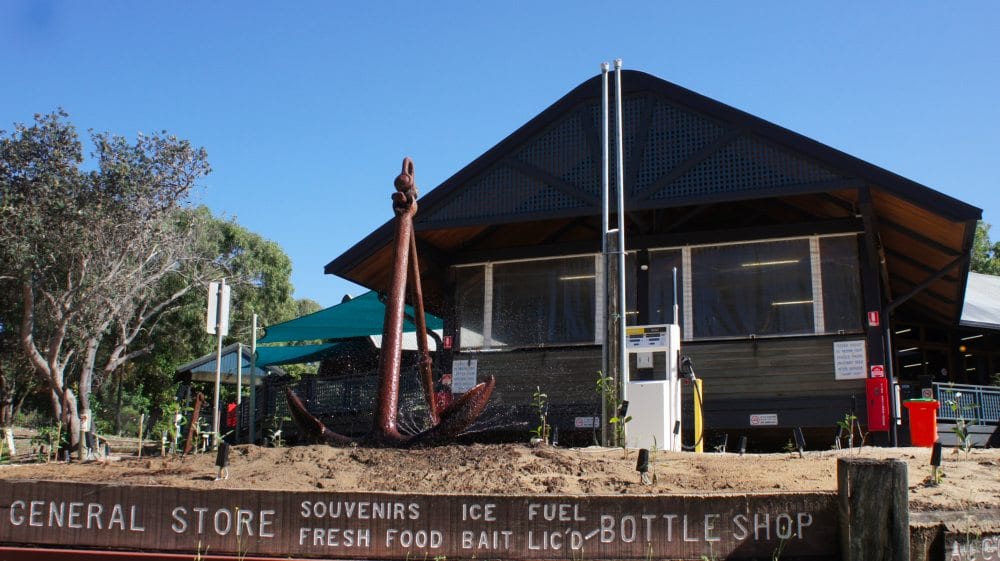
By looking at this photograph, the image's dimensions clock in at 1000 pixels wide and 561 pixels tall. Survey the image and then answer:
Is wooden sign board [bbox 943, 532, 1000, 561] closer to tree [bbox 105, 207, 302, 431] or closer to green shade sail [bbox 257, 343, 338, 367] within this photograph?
green shade sail [bbox 257, 343, 338, 367]

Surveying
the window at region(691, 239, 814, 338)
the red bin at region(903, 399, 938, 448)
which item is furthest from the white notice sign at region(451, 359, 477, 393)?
the red bin at region(903, 399, 938, 448)

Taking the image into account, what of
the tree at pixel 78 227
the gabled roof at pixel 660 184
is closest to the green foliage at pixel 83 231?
the tree at pixel 78 227

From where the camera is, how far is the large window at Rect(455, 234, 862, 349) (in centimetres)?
1480

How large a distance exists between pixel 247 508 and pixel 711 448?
1073 cm

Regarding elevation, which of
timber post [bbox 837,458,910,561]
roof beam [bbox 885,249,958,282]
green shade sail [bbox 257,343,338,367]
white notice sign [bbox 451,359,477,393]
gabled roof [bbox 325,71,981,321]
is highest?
gabled roof [bbox 325,71,981,321]

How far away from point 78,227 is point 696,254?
58.5 feet

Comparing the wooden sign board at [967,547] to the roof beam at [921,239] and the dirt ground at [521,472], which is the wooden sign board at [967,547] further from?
the roof beam at [921,239]

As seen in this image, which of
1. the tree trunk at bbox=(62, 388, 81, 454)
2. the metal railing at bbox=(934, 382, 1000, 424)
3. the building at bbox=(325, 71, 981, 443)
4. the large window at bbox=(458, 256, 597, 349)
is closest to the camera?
the building at bbox=(325, 71, 981, 443)

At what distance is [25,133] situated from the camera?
86.0 ft

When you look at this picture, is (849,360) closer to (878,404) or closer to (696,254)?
(878,404)

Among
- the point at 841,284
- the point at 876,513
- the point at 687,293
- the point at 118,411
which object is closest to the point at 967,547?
the point at 876,513

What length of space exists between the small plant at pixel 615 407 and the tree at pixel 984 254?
38853 millimetres

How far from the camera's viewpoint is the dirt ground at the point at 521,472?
20.7 feet

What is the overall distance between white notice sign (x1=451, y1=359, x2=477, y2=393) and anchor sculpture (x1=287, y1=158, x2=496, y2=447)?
6314mm
